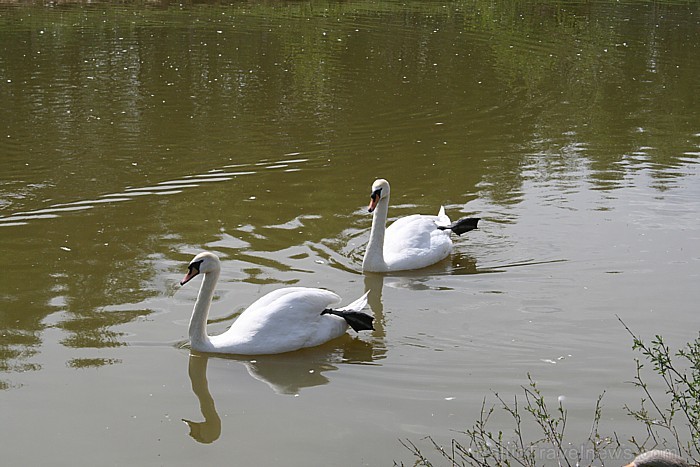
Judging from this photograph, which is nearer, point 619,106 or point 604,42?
point 619,106

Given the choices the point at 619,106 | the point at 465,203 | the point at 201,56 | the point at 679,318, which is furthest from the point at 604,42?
the point at 679,318

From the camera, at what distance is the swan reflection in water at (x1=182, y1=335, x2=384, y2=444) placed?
704 cm

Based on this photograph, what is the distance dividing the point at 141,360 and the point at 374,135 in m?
8.12

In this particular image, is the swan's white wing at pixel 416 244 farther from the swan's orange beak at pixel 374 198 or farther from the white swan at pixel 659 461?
the white swan at pixel 659 461

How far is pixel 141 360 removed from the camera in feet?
24.7

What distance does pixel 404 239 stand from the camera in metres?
9.95

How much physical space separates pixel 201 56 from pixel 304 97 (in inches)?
204

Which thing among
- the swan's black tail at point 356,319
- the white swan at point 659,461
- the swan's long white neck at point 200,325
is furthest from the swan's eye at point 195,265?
the white swan at point 659,461

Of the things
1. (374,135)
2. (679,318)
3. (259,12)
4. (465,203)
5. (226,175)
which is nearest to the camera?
(679,318)

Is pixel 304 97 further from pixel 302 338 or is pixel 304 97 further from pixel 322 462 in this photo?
pixel 322 462

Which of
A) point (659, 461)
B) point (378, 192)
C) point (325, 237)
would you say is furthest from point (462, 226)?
point (659, 461)

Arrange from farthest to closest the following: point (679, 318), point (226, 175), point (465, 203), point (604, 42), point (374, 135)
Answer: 1. point (604, 42)
2. point (374, 135)
3. point (226, 175)
4. point (465, 203)
5. point (679, 318)

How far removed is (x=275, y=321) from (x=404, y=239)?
263cm

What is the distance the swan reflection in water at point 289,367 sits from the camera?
7.04 meters
